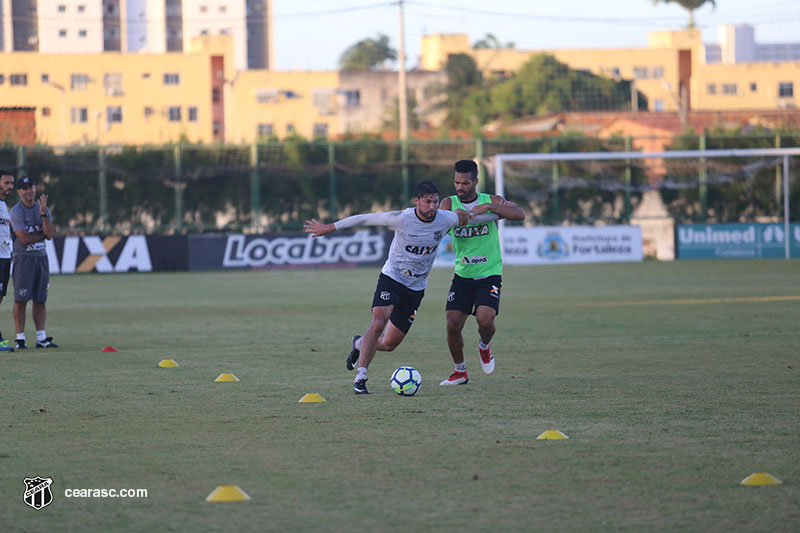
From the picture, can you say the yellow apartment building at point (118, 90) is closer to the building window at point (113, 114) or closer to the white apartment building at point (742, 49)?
the building window at point (113, 114)

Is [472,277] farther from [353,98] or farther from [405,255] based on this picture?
[353,98]

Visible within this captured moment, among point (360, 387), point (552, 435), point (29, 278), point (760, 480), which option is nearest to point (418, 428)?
point (552, 435)

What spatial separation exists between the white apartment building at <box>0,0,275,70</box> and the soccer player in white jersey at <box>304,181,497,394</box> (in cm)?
8248

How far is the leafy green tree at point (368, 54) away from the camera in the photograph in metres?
99.8

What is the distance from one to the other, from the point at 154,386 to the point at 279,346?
347cm

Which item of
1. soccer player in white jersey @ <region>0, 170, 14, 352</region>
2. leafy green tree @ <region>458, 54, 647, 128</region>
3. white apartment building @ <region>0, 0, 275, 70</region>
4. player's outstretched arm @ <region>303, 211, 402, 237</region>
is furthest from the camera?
white apartment building @ <region>0, 0, 275, 70</region>

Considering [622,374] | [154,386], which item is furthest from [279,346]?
[622,374]

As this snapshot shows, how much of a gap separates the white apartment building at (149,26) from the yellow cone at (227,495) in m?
85.9

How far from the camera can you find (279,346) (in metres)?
13.6

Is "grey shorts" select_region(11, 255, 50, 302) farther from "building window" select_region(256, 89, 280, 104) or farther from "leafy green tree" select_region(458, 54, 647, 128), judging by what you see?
"building window" select_region(256, 89, 280, 104)

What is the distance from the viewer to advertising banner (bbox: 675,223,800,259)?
33.1 meters

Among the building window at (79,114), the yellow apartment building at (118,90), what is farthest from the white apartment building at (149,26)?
the building window at (79,114)
